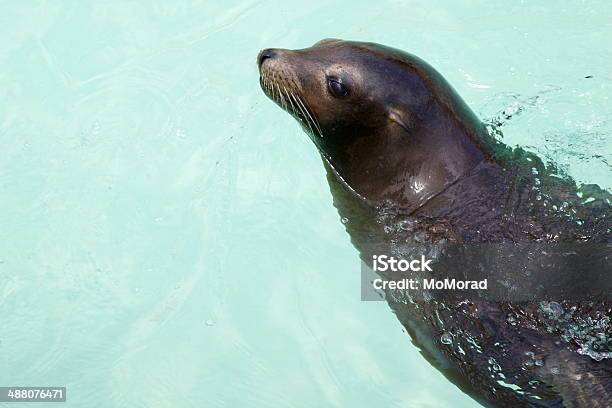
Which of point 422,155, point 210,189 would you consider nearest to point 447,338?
point 422,155

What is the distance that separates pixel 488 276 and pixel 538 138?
2.24m

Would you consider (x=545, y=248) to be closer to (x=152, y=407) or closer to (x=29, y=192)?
(x=152, y=407)

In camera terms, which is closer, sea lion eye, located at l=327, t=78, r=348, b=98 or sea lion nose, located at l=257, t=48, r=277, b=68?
sea lion eye, located at l=327, t=78, r=348, b=98

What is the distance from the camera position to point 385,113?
5184mm

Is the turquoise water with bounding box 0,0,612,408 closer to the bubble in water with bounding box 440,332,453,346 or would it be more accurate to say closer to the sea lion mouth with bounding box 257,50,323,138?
the bubble in water with bounding box 440,332,453,346

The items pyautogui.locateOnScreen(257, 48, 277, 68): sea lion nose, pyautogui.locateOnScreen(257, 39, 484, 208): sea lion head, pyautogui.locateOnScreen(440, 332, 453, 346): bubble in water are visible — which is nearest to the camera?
pyautogui.locateOnScreen(440, 332, 453, 346): bubble in water

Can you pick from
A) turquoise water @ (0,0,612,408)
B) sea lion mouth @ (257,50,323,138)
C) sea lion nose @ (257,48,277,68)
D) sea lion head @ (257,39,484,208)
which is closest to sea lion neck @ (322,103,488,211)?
sea lion head @ (257,39,484,208)

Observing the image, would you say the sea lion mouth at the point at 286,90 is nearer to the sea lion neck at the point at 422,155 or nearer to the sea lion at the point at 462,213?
the sea lion at the point at 462,213

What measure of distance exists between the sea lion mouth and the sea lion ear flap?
488mm

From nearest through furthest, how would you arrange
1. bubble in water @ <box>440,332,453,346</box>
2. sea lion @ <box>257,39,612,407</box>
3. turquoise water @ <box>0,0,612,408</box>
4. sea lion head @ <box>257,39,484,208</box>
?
sea lion @ <box>257,39,612,407</box> < bubble in water @ <box>440,332,453,346</box> < sea lion head @ <box>257,39,484,208</box> < turquoise water @ <box>0,0,612,408</box>

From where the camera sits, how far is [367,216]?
5504 mm

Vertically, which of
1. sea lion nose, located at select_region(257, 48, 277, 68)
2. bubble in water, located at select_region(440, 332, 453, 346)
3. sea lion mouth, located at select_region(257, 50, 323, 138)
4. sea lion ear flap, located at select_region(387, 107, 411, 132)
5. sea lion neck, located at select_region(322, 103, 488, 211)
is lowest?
bubble in water, located at select_region(440, 332, 453, 346)

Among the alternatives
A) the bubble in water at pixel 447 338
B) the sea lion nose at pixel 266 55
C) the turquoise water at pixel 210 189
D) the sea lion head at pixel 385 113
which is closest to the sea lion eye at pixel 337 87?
the sea lion head at pixel 385 113

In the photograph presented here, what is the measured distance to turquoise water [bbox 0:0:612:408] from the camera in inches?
245
